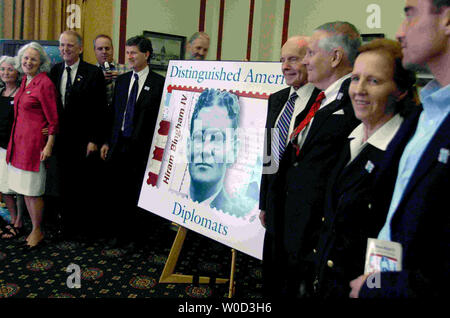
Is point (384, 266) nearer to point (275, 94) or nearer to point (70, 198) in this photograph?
point (275, 94)

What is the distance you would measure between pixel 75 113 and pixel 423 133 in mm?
2728

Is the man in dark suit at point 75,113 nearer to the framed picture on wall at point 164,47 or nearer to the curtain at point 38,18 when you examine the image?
the curtain at point 38,18

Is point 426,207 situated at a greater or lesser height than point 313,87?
lesser

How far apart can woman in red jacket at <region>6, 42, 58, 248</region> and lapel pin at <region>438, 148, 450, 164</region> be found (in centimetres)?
270

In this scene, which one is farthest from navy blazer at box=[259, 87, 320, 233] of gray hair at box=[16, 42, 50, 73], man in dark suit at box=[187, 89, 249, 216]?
gray hair at box=[16, 42, 50, 73]

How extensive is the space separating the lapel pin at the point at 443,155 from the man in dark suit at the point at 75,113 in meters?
2.75

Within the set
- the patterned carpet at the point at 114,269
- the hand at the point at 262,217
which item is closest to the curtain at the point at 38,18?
the patterned carpet at the point at 114,269

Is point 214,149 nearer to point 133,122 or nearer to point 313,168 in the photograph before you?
point 313,168

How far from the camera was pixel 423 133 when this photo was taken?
912mm

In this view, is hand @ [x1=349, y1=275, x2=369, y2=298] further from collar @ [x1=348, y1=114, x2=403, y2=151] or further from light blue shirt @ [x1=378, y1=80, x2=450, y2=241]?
collar @ [x1=348, y1=114, x2=403, y2=151]

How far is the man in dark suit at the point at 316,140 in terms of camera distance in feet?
4.47
